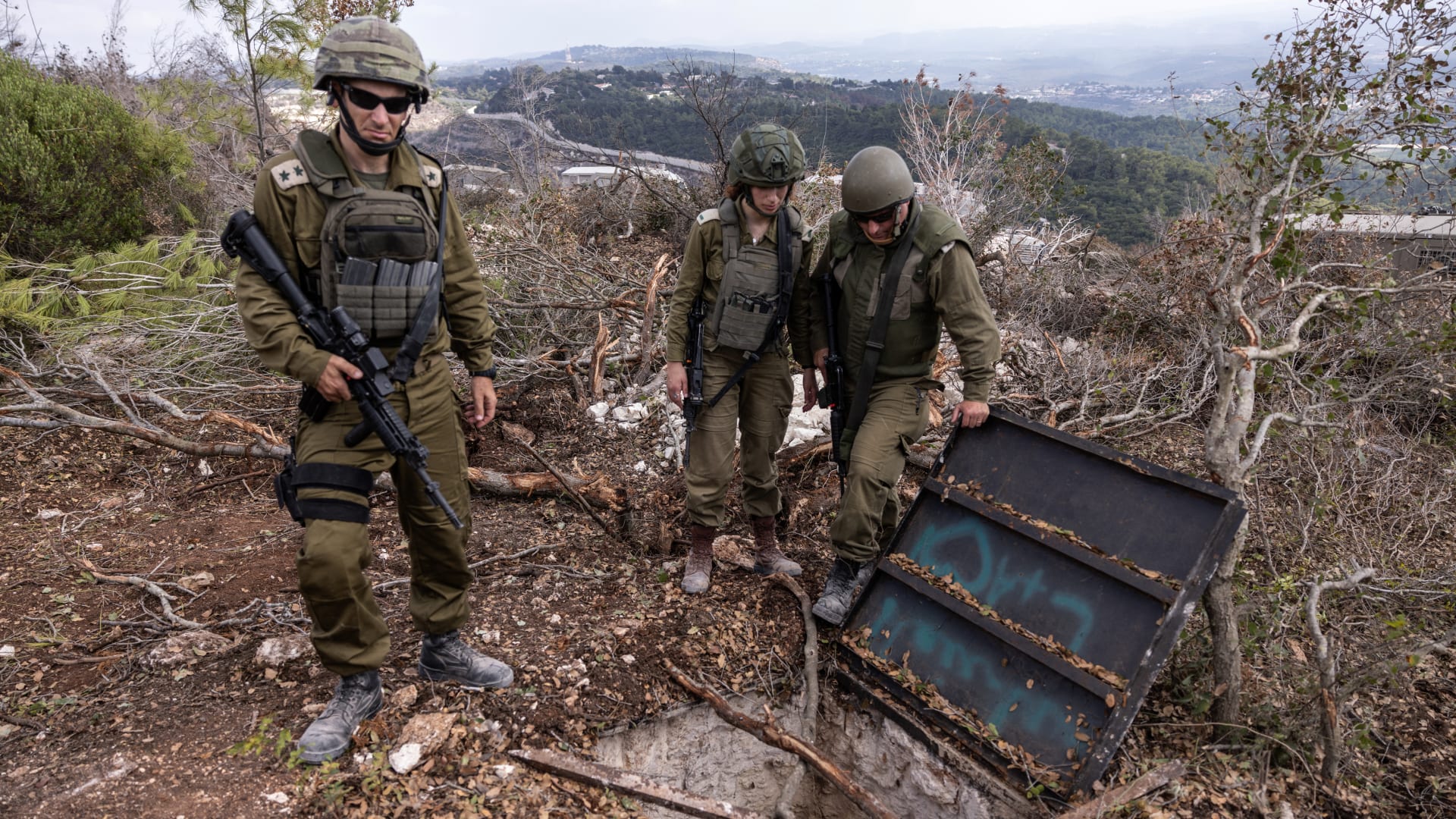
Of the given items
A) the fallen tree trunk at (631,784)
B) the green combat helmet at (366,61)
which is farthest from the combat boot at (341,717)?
the green combat helmet at (366,61)

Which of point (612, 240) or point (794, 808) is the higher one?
point (612, 240)

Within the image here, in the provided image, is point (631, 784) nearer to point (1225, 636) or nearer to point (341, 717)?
point (341, 717)

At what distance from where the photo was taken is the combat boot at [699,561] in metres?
3.54

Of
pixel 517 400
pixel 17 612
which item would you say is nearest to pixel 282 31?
pixel 517 400

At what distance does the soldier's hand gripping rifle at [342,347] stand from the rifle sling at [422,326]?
4 centimetres

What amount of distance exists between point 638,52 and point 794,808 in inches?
1984

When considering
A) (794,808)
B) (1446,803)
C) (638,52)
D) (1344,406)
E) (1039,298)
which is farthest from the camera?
(638,52)

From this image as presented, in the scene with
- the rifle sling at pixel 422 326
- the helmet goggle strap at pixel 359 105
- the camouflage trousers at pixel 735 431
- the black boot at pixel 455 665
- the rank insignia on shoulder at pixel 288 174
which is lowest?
the black boot at pixel 455 665

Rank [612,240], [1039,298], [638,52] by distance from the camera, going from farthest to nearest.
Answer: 1. [638,52]
2. [612,240]
3. [1039,298]

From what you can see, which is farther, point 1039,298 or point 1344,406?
point 1039,298

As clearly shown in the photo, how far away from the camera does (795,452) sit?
4.68 m

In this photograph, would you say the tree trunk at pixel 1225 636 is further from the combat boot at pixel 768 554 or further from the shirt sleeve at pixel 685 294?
the shirt sleeve at pixel 685 294

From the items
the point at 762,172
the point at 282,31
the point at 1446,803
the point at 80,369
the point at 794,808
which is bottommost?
the point at 794,808

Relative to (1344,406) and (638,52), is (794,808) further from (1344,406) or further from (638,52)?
(638,52)
